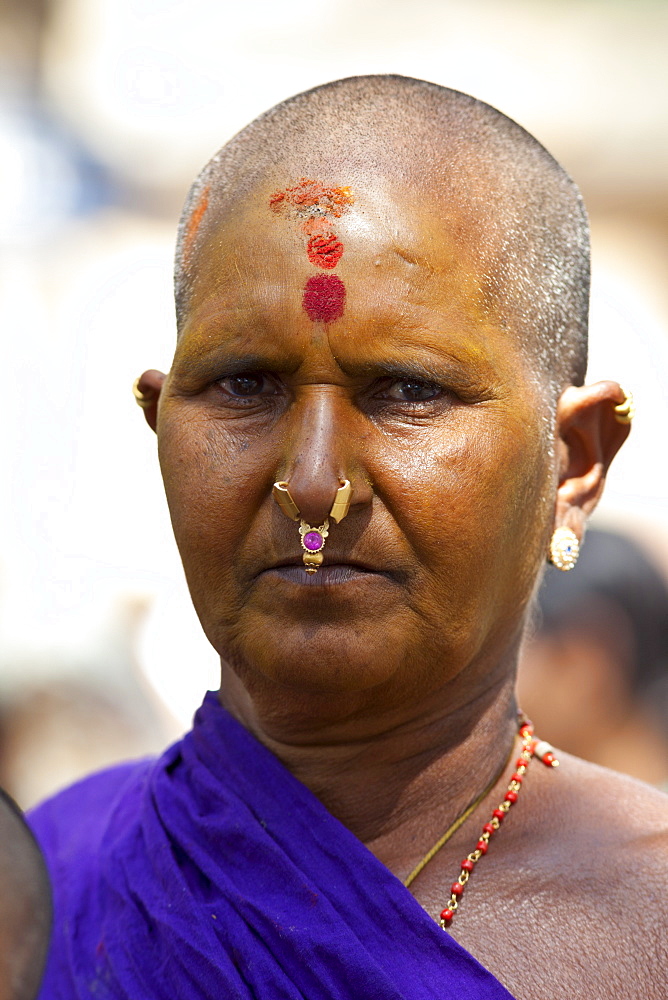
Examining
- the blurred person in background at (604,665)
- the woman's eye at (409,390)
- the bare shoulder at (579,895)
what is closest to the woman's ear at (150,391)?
the woman's eye at (409,390)

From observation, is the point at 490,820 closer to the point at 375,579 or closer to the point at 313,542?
the point at 375,579

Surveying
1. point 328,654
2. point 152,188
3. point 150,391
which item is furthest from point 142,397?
point 152,188

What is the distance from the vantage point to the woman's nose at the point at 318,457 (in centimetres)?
235

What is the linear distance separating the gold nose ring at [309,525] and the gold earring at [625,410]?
79cm

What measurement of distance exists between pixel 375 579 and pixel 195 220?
972 mm

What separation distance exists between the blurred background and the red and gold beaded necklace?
19.2 feet

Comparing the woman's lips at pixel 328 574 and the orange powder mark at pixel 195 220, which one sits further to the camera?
the orange powder mark at pixel 195 220

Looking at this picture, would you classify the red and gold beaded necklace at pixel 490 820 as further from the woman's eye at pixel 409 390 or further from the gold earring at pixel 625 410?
the woman's eye at pixel 409 390

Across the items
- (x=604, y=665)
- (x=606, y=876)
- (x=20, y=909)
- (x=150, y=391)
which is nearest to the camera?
(x=20, y=909)

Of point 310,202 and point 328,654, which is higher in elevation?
point 310,202

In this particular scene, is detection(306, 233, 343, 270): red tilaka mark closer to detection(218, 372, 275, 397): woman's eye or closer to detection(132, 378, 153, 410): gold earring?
detection(218, 372, 275, 397): woman's eye

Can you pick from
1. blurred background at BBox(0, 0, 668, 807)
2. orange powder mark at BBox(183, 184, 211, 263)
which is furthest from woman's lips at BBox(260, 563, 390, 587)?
blurred background at BBox(0, 0, 668, 807)

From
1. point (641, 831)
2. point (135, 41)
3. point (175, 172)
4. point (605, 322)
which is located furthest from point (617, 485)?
point (641, 831)

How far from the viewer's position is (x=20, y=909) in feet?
5.91
